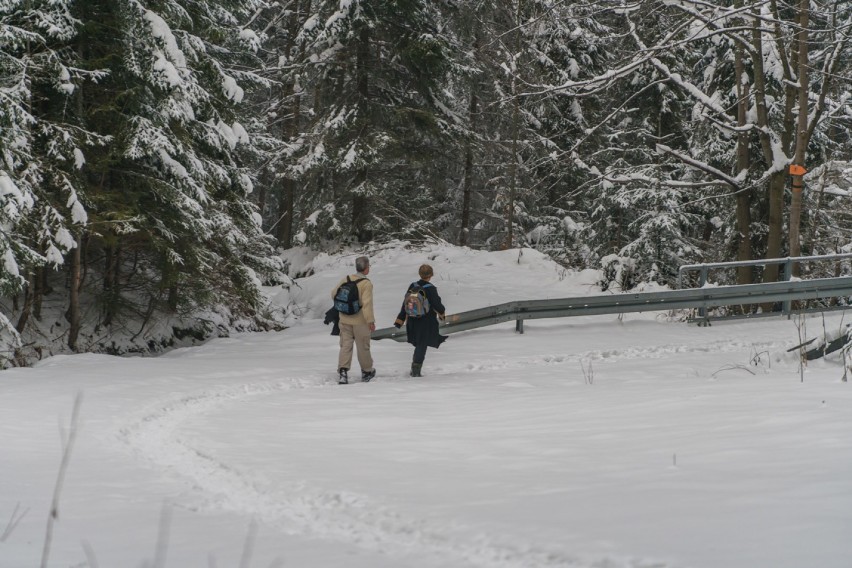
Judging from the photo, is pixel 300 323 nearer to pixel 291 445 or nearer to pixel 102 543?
pixel 291 445

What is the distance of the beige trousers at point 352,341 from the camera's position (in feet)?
37.8

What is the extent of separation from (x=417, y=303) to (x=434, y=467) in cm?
605

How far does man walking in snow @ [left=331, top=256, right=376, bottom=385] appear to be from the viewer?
37.4ft

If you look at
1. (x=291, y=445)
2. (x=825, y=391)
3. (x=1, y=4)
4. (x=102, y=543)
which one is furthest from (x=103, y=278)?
(x=825, y=391)

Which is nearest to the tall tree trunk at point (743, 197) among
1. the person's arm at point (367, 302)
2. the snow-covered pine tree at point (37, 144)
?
the person's arm at point (367, 302)

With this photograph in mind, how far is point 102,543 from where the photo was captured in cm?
412

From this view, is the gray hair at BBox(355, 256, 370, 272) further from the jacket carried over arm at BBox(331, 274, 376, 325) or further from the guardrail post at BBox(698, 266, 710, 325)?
the guardrail post at BBox(698, 266, 710, 325)

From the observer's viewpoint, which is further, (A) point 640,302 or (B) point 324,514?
(A) point 640,302

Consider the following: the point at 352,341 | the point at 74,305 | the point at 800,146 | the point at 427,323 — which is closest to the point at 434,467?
the point at 352,341

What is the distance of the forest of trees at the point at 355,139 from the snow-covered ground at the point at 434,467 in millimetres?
3332

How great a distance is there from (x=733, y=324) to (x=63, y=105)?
13.4 m

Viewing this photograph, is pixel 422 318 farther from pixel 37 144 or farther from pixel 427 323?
pixel 37 144

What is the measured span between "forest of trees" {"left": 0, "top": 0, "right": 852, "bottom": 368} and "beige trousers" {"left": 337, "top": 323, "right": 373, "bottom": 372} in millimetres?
4210

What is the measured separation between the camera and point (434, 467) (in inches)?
227
